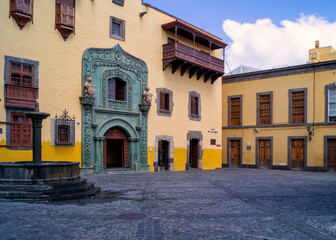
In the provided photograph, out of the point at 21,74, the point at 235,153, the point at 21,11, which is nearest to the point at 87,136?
the point at 21,74

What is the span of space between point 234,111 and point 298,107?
5.24m

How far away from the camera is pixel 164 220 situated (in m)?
7.32

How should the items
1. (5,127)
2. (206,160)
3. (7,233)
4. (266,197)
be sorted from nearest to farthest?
(7,233) → (266,197) → (5,127) → (206,160)

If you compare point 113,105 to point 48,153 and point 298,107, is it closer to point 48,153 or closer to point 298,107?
point 48,153

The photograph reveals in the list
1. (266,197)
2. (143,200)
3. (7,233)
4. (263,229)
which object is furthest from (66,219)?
(266,197)

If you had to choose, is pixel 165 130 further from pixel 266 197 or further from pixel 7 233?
pixel 7 233

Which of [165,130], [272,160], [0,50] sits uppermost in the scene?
[0,50]

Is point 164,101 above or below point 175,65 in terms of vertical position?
below

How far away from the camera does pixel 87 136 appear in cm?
1791

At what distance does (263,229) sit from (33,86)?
41.8 feet

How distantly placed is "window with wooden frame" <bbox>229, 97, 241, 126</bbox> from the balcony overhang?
5.09 metres

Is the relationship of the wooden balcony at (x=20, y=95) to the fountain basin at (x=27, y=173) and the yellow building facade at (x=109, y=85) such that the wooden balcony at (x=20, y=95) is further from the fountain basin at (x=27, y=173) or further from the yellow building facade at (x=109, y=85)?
the fountain basin at (x=27, y=173)

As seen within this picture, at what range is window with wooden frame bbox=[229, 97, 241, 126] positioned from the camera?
93.5 ft

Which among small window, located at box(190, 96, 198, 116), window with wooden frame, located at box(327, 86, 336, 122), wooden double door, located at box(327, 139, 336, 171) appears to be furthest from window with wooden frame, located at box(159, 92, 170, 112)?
wooden double door, located at box(327, 139, 336, 171)
